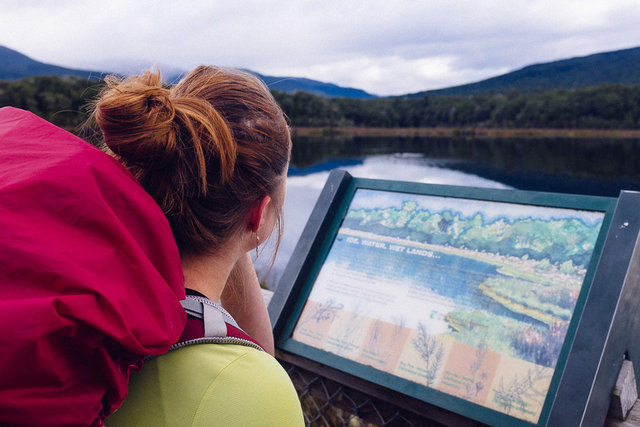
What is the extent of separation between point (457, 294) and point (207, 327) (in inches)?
37.8

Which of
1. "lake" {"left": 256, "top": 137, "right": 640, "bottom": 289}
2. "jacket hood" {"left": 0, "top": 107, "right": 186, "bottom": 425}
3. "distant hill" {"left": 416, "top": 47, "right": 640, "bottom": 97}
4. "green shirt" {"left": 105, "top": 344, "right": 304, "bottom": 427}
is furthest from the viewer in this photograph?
"distant hill" {"left": 416, "top": 47, "right": 640, "bottom": 97}

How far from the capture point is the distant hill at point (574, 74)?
1008 inches

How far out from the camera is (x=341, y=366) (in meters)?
1.68

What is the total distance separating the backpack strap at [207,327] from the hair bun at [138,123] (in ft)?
0.94

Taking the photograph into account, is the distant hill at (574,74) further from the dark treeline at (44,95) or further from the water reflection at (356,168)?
the dark treeline at (44,95)

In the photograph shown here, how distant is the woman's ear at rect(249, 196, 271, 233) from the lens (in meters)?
1.11

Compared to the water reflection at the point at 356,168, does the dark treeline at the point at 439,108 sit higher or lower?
higher

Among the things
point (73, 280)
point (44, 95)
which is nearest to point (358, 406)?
point (73, 280)

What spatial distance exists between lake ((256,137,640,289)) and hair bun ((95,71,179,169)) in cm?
582

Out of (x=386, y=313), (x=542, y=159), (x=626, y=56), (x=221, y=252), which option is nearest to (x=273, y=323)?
(x=386, y=313)

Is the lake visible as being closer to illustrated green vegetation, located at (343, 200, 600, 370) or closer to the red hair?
illustrated green vegetation, located at (343, 200, 600, 370)

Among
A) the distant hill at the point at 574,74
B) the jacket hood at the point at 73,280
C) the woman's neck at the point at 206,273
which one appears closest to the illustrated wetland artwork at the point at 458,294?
the woman's neck at the point at 206,273

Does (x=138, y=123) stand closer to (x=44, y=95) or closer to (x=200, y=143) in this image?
(x=200, y=143)

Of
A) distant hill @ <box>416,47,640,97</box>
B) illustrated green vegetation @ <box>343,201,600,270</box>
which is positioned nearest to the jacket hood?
illustrated green vegetation @ <box>343,201,600,270</box>
